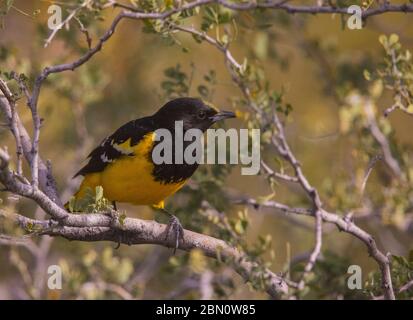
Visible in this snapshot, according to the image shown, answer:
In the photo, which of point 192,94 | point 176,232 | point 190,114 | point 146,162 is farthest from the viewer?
point 192,94

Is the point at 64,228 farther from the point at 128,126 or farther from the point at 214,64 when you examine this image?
the point at 214,64

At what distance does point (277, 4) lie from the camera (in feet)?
12.7

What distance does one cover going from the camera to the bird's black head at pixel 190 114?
489 cm

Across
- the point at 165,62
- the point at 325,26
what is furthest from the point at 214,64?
the point at 325,26

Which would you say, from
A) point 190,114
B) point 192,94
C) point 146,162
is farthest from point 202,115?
point 192,94

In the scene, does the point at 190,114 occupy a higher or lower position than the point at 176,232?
higher

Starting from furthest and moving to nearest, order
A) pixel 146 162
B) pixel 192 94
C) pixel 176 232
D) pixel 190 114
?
pixel 192 94, pixel 190 114, pixel 146 162, pixel 176 232

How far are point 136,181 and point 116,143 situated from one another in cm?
37

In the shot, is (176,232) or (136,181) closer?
(176,232)

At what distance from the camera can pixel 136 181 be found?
4727 mm

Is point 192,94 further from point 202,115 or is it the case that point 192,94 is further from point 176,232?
point 176,232

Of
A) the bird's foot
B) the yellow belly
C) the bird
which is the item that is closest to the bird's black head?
the bird

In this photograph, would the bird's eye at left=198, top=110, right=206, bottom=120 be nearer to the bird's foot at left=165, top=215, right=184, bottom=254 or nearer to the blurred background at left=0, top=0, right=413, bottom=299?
the blurred background at left=0, top=0, right=413, bottom=299
